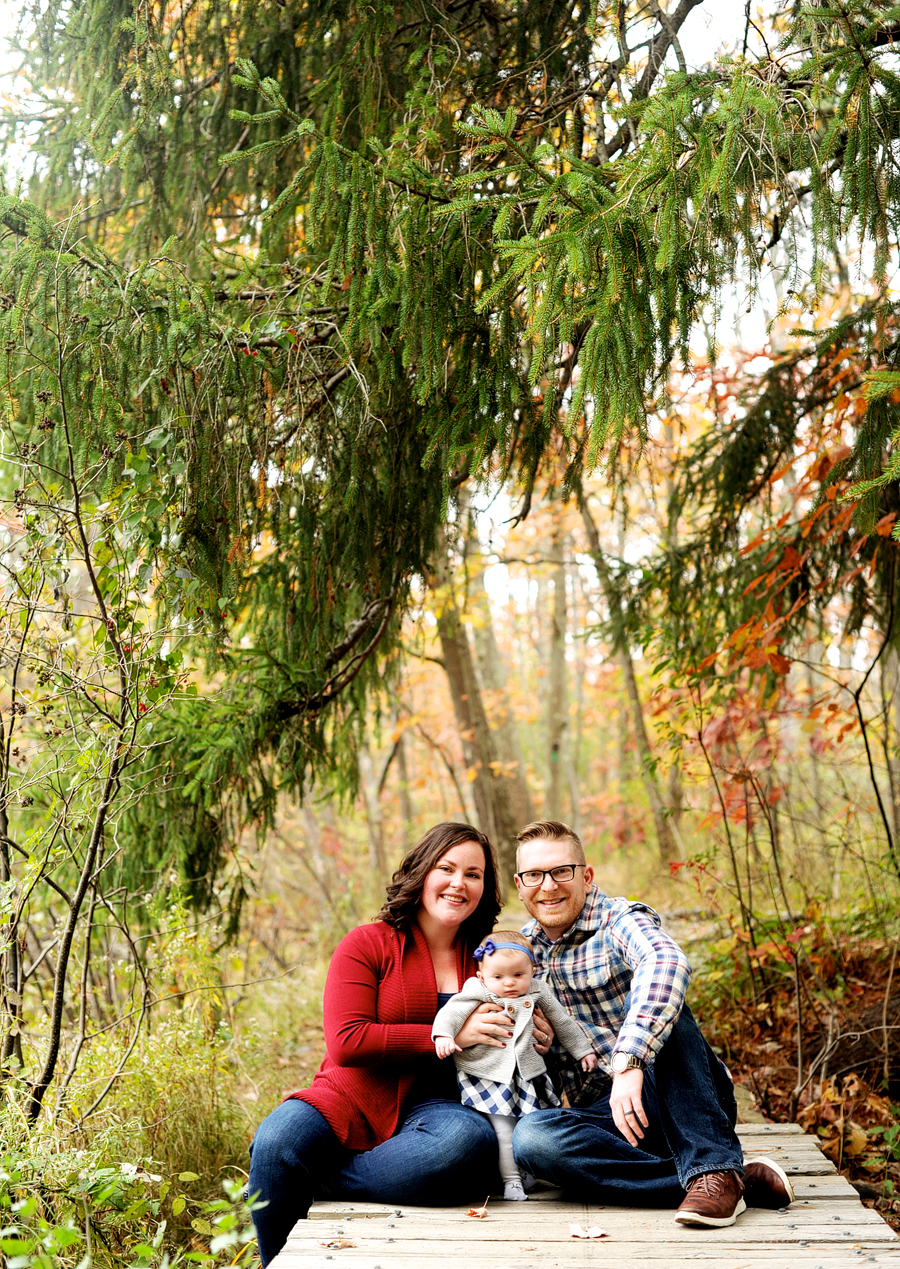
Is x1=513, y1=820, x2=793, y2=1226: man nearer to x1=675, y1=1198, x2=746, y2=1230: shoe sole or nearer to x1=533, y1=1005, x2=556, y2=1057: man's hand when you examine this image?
x1=675, y1=1198, x2=746, y2=1230: shoe sole

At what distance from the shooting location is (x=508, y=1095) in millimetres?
2863

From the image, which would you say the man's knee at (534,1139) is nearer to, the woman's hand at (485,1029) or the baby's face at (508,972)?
the woman's hand at (485,1029)

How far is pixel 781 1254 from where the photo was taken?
7.67 ft

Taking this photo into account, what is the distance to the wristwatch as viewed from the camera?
2.58 meters

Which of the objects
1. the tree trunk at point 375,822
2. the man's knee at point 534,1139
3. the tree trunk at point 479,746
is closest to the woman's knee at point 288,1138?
the man's knee at point 534,1139

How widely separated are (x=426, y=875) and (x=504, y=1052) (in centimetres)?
55

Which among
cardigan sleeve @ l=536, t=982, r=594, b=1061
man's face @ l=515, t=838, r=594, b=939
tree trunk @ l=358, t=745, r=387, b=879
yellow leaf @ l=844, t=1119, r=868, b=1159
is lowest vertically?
yellow leaf @ l=844, t=1119, r=868, b=1159

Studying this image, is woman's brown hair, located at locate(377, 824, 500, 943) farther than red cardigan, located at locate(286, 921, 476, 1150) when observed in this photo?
Yes

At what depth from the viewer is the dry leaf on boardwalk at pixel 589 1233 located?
246cm

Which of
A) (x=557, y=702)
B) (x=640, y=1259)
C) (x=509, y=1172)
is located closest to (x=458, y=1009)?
(x=509, y=1172)

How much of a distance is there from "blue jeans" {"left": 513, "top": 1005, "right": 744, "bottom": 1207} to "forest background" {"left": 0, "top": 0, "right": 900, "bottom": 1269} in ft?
3.11

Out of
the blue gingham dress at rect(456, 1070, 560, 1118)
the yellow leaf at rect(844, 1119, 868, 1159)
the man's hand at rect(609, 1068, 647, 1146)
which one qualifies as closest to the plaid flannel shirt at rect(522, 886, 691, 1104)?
the blue gingham dress at rect(456, 1070, 560, 1118)

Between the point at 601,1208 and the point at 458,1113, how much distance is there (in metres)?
0.45

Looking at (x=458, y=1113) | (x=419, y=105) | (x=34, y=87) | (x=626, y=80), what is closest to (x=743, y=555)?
(x=626, y=80)
